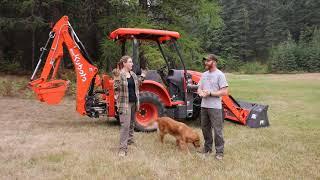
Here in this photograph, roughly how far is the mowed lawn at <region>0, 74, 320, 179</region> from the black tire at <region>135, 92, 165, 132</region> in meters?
0.42

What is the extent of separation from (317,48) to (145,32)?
2330 inches

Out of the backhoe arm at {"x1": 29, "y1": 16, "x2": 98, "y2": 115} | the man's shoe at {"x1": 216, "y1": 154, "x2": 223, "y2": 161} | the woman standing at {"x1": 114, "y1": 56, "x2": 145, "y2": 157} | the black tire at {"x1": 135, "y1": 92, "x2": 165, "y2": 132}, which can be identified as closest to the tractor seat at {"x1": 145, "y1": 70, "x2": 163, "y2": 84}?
the black tire at {"x1": 135, "y1": 92, "x2": 165, "y2": 132}

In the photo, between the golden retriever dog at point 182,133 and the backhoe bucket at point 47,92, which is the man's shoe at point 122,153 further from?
the backhoe bucket at point 47,92

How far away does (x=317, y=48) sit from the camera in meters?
65.6

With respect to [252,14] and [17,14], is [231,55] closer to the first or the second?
[252,14]

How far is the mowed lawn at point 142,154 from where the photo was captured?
277 inches

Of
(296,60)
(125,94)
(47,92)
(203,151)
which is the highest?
(125,94)

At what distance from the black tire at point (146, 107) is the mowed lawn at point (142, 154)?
16.5 inches

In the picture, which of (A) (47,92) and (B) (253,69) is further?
(B) (253,69)

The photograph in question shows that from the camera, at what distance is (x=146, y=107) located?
11086 millimetres

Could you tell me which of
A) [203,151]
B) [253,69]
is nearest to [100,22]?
[203,151]

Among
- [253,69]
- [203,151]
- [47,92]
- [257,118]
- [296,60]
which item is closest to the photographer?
[203,151]

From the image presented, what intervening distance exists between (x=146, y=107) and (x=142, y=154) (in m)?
2.90

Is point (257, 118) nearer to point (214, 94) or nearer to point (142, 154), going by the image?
point (214, 94)
